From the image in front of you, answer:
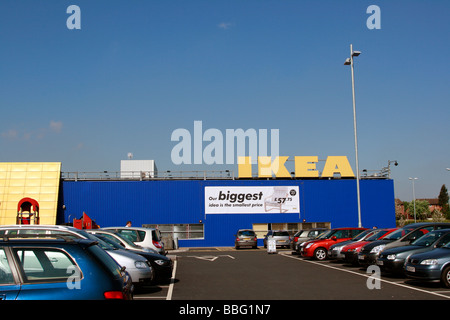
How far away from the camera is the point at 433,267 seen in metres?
12.2

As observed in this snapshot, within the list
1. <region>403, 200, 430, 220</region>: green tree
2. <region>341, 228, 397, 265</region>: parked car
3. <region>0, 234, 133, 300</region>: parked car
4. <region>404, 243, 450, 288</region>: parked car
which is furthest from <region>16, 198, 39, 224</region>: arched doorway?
<region>403, 200, 430, 220</region>: green tree

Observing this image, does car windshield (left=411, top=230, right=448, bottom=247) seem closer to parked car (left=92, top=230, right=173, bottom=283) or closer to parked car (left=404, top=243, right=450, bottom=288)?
parked car (left=404, top=243, right=450, bottom=288)

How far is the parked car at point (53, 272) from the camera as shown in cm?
512

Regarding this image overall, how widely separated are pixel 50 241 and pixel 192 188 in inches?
1399

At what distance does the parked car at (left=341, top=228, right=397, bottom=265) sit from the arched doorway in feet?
88.2

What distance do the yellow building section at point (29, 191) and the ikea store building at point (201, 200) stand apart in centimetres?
7

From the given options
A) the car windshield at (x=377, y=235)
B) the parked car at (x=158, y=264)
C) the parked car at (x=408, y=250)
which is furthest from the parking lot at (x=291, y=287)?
the car windshield at (x=377, y=235)

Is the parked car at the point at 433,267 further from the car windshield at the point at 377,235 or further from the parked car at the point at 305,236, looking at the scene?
the parked car at the point at 305,236

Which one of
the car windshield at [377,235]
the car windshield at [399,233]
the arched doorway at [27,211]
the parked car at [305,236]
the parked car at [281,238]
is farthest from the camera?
the arched doorway at [27,211]

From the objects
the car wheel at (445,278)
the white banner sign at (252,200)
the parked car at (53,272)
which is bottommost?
the car wheel at (445,278)

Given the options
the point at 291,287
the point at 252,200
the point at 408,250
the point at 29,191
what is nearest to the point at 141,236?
the point at 291,287

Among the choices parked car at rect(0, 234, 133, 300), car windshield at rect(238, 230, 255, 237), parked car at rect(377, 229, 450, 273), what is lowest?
car windshield at rect(238, 230, 255, 237)

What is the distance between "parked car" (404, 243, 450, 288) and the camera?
12.1 metres
